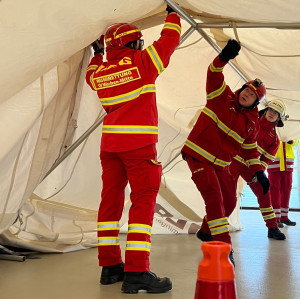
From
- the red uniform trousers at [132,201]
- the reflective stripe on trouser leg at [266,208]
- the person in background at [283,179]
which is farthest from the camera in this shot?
the person in background at [283,179]

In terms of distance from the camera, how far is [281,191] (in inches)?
219

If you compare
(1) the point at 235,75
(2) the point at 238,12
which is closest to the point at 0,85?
(2) the point at 238,12

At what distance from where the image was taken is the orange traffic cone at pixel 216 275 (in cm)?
92

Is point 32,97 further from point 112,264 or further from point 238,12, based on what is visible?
point 238,12

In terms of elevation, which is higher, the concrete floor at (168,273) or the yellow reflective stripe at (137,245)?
the yellow reflective stripe at (137,245)

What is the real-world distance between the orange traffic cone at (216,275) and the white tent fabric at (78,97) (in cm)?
137

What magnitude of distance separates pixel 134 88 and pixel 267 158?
2.65 m

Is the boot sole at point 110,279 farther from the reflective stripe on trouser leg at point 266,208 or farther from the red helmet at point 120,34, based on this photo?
the reflective stripe on trouser leg at point 266,208

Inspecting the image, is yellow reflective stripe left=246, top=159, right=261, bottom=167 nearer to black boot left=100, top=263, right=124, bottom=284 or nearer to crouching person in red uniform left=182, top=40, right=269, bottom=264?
crouching person in red uniform left=182, top=40, right=269, bottom=264

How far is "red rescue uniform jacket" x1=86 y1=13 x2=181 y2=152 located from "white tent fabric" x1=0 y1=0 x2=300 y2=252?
0.19m

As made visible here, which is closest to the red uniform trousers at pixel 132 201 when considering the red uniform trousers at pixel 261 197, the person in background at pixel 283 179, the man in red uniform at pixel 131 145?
the man in red uniform at pixel 131 145

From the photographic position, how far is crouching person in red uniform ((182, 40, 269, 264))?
2936 mm

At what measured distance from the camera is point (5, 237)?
3.10 metres

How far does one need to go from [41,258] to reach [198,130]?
1.34 metres
